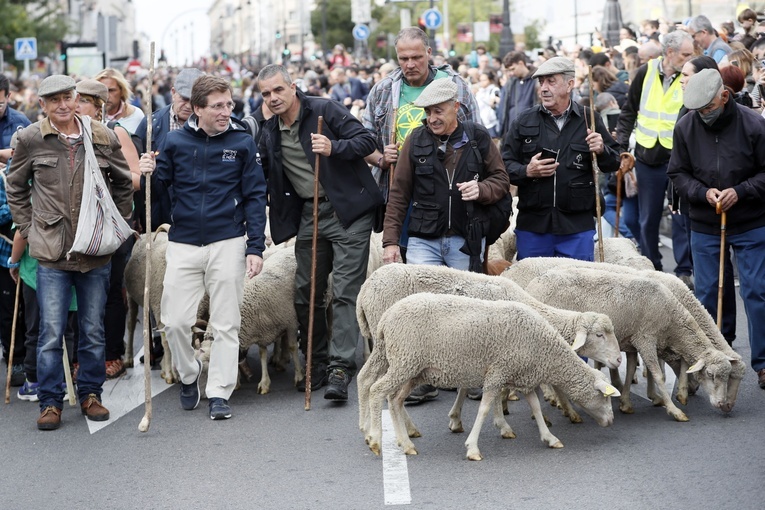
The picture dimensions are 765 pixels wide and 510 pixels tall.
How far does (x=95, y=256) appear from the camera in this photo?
25.3 feet

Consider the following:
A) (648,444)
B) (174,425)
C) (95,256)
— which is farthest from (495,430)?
(95,256)

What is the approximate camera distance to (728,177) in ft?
26.3

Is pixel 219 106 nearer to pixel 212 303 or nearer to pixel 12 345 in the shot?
pixel 212 303

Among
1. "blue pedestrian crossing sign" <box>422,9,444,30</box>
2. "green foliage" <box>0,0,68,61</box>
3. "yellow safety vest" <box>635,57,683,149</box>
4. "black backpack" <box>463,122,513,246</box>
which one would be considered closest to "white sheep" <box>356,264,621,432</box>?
"black backpack" <box>463,122,513,246</box>

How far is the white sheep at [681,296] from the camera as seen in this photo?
7297 millimetres

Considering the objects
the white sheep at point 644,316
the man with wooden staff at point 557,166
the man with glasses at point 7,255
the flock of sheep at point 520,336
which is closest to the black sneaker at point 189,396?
the flock of sheep at point 520,336

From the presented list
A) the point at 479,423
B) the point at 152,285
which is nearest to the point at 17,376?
the point at 152,285

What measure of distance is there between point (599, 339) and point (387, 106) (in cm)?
273

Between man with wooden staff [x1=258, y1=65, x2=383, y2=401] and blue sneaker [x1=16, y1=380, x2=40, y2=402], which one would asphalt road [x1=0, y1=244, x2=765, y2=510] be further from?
man with wooden staff [x1=258, y1=65, x2=383, y2=401]

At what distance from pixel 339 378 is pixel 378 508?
225 centimetres

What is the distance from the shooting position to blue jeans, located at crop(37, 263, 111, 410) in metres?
7.68

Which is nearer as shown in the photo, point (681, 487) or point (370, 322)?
point (681, 487)

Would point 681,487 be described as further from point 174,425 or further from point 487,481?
point 174,425

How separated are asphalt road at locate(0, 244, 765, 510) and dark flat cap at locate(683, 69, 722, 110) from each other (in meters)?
1.90
